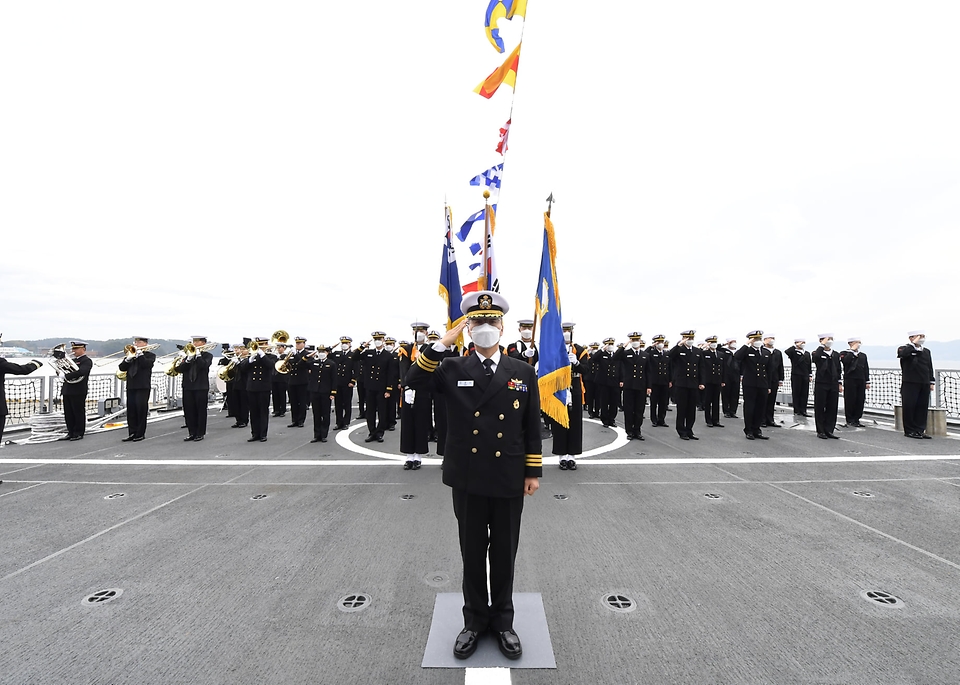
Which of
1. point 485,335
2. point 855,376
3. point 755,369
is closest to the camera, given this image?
point 485,335

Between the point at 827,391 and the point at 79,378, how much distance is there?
14.6 metres

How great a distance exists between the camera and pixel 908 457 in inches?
261

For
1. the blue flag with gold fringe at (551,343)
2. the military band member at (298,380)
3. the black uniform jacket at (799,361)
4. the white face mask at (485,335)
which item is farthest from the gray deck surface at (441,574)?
the black uniform jacket at (799,361)

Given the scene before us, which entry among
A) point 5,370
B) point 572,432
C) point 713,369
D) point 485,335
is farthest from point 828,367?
point 5,370

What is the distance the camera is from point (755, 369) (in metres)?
8.56

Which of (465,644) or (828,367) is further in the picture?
(828,367)

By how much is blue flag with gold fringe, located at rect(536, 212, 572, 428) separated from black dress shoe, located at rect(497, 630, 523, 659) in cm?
202

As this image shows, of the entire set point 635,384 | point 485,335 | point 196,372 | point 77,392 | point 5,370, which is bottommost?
point 77,392

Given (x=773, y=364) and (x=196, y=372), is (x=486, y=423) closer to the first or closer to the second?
(x=196, y=372)

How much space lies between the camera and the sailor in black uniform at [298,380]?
941 centimetres

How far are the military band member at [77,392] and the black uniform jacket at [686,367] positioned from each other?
1160 cm

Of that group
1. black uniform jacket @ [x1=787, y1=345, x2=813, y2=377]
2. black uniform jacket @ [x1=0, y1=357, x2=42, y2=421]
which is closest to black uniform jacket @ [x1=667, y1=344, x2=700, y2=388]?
black uniform jacket @ [x1=787, y1=345, x2=813, y2=377]

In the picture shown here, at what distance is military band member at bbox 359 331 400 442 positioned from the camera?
8289mm

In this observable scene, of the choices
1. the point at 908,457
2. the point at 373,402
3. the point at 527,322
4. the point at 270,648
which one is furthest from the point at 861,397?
the point at 270,648
